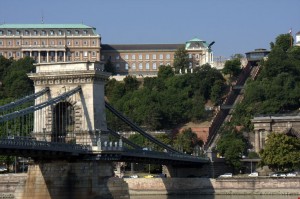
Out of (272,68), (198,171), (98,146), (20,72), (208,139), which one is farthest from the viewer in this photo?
(20,72)

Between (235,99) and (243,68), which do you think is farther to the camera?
(243,68)

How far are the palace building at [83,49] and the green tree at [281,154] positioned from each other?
5985 centimetres

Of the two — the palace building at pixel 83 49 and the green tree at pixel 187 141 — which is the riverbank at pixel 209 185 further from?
the palace building at pixel 83 49

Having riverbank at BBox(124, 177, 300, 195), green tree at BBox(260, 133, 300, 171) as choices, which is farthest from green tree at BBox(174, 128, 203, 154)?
riverbank at BBox(124, 177, 300, 195)

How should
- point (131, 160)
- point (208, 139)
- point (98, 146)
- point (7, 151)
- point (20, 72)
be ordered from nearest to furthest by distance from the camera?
point (7, 151) < point (98, 146) < point (131, 160) < point (208, 139) < point (20, 72)

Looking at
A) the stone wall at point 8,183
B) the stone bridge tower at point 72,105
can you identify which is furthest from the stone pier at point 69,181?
the stone wall at point 8,183

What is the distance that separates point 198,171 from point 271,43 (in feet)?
180

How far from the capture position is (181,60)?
154 metres

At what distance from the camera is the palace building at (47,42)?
159 m

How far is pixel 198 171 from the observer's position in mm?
95188

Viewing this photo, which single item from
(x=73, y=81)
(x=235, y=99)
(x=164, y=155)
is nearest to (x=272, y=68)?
(x=235, y=99)

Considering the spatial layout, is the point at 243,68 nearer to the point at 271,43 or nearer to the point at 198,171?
the point at 271,43

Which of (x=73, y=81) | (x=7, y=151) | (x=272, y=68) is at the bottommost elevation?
(x=7, y=151)

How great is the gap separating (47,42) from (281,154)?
231 feet
